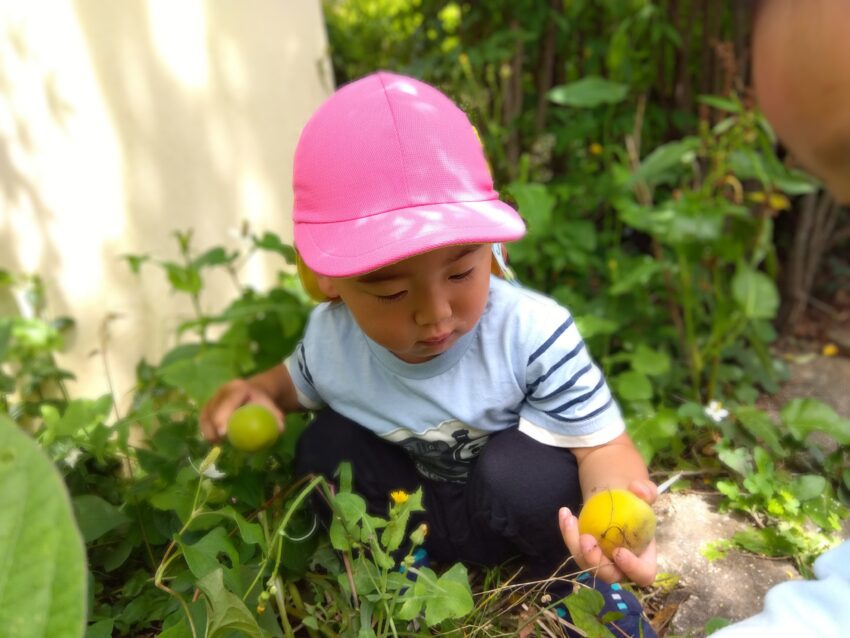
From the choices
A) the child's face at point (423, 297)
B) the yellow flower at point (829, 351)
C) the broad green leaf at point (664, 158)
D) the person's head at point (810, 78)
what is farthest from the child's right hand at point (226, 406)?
the yellow flower at point (829, 351)

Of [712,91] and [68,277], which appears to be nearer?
[68,277]

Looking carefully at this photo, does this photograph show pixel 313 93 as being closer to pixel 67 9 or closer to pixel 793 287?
pixel 67 9

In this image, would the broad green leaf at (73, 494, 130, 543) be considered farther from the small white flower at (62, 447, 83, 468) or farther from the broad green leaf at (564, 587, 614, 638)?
the broad green leaf at (564, 587, 614, 638)

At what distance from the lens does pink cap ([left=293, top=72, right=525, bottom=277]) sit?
1.00m

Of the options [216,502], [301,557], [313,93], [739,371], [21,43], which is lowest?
[739,371]

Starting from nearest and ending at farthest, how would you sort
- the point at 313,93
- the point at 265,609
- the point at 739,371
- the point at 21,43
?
the point at 265,609
the point at 21,43
the point at 739,371
the point at 313,93

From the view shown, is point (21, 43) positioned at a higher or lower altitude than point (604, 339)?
higher

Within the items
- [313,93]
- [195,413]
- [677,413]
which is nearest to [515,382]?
[677,413]

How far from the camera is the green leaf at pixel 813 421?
163 centimetres

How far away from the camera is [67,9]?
2.08 meters

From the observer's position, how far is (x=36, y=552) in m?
0.57

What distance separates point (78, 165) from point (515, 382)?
1.62m

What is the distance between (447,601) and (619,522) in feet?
0.93

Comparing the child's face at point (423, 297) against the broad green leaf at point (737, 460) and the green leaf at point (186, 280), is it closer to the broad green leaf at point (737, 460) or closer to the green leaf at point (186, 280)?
the broad green leaf at point (737, 460)
